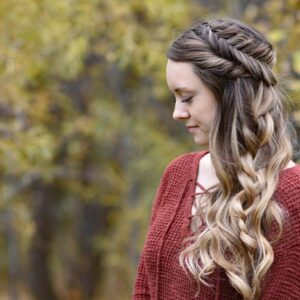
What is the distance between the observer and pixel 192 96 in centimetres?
309

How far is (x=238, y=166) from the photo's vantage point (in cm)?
304

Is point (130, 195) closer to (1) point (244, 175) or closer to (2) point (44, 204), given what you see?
(2) point (44, 204)

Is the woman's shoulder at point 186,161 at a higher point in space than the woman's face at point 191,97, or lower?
lower

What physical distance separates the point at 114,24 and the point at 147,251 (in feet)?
24.0

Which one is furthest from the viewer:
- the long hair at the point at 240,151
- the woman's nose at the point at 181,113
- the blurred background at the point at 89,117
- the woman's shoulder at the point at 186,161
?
the blurred background at the point at 89,117

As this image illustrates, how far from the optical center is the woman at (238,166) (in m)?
2.99

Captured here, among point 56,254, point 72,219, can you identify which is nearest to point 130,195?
point 72,219

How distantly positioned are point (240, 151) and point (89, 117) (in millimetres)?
10987

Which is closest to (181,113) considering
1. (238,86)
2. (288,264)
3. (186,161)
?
(238,86)

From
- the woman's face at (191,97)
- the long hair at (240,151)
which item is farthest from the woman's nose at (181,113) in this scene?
the long hair at (240,151)

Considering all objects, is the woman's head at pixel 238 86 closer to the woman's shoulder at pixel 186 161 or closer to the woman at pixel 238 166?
the woman at pixel 238 166

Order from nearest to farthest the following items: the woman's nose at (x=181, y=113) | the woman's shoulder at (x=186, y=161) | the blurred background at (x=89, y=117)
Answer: the woman's nose at (x=181, y=113)
the woman's shoulder at (x=186, y=161)
the blurred background at (x=89, y=117)

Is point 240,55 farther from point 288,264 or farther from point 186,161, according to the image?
point 288,264

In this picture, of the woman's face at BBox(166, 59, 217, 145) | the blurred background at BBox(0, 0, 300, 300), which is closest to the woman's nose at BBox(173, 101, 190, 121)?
the woman's face at BBox(166, 59, 217, 145)
